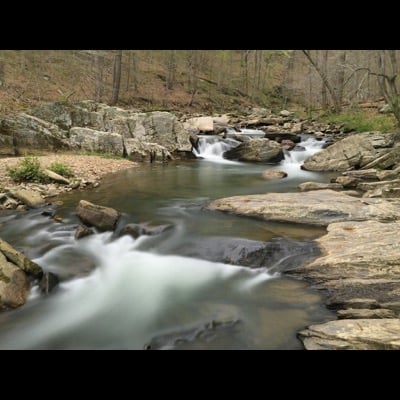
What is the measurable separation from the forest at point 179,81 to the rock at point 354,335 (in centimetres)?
1392

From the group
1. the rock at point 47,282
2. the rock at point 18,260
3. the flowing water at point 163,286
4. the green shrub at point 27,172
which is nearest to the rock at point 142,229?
the flowing water at point 163,286

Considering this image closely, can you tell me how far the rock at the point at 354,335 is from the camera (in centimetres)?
348

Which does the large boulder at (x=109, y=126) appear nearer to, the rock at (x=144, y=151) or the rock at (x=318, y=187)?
the rock at (x=144, y=151)

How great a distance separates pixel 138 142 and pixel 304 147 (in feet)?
26.6

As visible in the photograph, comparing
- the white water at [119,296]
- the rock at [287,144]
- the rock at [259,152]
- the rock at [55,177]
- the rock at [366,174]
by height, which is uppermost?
the rock at [287,144]

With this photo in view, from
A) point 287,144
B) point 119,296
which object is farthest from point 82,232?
point 287,144

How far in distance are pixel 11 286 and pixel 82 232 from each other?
236 cm

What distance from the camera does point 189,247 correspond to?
668 centimetres

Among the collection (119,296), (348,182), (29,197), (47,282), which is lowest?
(119,296)

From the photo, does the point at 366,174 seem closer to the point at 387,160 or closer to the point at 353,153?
the point at 387,160

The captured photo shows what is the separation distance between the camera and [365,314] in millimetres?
4164

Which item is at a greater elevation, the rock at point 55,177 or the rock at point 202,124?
the rock at point 202,124

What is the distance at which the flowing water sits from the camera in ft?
14.1
